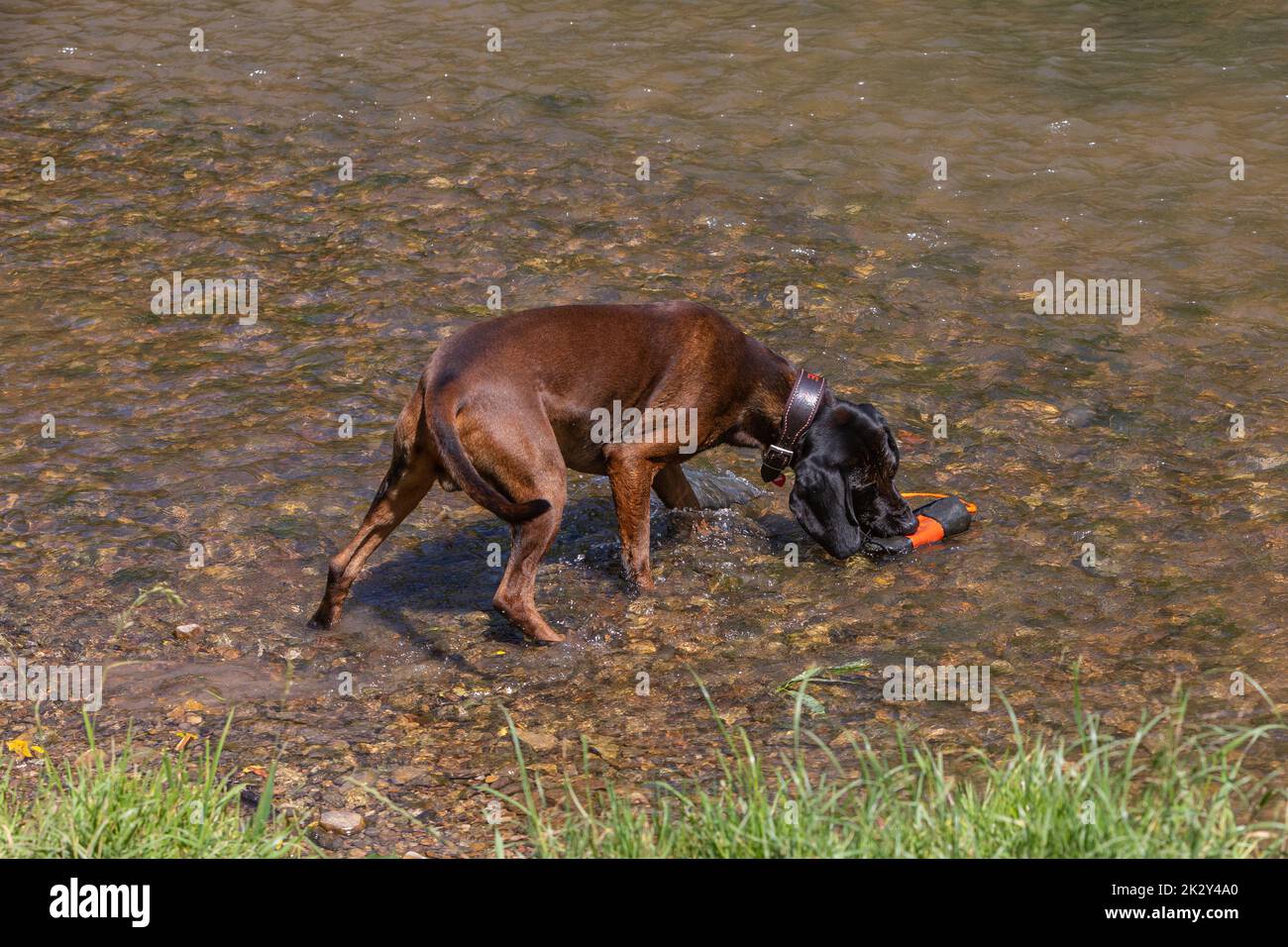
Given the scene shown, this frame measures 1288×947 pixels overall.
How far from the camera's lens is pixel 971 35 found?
13023 millimetres

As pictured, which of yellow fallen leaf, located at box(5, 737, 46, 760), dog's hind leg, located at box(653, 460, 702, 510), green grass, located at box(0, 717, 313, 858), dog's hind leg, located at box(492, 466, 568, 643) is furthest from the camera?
dog's hind leg, located at box(653, 460, 702, 510)

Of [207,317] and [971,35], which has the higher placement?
[971,35]

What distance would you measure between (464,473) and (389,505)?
571 mm

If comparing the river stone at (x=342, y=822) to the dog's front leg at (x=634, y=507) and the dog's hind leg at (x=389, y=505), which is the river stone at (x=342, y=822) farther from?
the dog's front leg at (x=634, y=507)

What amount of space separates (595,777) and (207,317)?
4.80m

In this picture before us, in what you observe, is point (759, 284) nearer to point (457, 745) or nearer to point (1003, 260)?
point (1003, 260)

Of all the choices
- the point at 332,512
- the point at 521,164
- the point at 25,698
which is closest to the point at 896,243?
the point at 521,164

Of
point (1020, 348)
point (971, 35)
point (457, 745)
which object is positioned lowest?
point (457, 745)

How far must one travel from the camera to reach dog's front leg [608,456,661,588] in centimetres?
606
